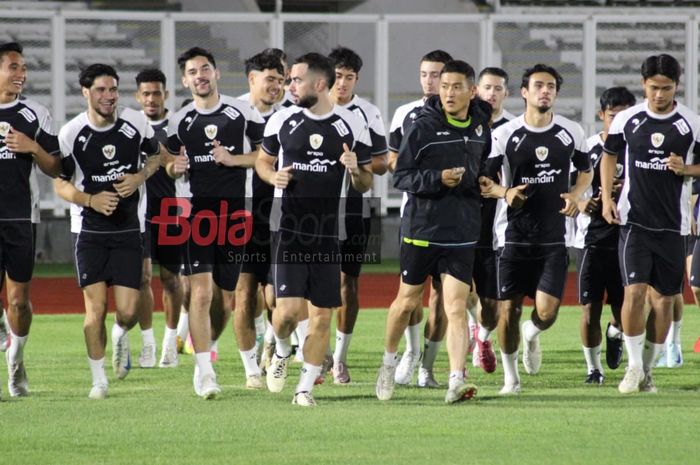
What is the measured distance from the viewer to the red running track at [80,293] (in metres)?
17.4

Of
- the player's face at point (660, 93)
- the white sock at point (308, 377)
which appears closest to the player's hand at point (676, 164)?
the player's face at point (660, 93)

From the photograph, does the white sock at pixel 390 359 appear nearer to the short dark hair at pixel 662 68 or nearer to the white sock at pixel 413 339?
the white sock at pixel 413 339

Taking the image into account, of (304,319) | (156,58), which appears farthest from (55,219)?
(304,319)

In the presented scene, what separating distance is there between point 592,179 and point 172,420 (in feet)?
13.8

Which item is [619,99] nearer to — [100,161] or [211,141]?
[211,141]

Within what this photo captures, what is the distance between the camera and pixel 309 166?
941 cm

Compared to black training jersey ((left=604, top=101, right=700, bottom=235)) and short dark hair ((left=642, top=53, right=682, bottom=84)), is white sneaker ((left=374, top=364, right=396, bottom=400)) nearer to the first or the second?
black training jersey ((left=604, top=101, right=700, bottom=235))

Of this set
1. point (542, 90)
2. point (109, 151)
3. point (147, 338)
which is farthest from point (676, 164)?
point (147, 338)

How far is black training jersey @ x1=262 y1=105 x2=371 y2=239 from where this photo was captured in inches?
370

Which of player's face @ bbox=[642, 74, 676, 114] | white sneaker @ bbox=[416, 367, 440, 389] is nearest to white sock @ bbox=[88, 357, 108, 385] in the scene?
white sneaker @ bbox=[416, 367, 440, 389]

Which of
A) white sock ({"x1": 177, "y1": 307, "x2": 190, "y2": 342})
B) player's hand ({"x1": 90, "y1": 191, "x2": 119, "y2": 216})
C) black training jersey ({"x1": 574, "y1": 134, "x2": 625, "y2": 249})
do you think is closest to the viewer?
player's hand ({"x1": 90, "y1": 191, "x2": 119, "y2": 216})

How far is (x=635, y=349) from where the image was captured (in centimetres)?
1005

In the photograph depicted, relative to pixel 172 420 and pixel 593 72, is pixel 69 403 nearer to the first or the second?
pixel 172 420

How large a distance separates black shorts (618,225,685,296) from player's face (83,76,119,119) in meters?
3.97
